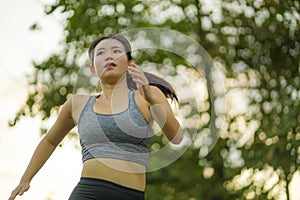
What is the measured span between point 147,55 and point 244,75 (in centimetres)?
145

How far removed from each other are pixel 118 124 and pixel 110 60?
289 millimetres

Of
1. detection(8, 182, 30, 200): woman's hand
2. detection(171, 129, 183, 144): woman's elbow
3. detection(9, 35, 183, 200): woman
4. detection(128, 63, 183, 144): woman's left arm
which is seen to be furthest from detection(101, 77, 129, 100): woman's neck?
detection(8, 182, 30, 200): woman's hand

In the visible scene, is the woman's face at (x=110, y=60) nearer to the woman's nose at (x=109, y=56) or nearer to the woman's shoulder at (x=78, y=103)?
the woman's nose at (x=109, y=56)

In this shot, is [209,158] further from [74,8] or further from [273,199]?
[74,8]

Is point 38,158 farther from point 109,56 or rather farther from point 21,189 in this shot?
point 109,56

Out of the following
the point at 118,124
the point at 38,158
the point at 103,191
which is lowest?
the point at 103,191

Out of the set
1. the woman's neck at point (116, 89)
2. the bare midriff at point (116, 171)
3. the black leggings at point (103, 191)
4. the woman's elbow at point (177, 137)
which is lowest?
the black leggings at point (103, 191)

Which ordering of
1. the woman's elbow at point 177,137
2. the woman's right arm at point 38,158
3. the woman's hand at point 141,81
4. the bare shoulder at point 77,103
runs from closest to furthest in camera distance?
1. the woman's hand at point 141,81
2. the woman's elbow at point 177,137
3. the bare shoulder at point 77,103
4. the woman's right arm at point 38,158

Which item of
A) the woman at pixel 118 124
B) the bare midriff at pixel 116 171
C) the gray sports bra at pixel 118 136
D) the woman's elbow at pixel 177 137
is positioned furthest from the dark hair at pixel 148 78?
the bare midriff at pixel 116 171

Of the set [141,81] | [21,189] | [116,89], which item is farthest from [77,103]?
[21,189]

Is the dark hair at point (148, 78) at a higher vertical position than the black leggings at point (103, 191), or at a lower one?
higher

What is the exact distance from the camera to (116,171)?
3160 millimetres

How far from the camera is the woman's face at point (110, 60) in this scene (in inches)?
128

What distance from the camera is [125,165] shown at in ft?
10.4
